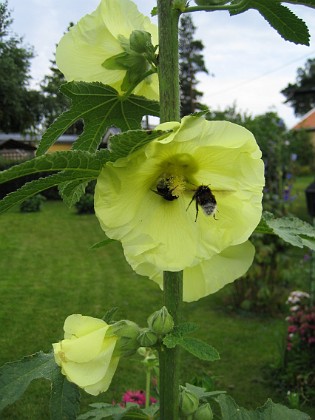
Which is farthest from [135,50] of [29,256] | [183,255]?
[29,256]

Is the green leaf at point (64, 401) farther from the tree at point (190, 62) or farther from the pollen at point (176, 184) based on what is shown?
the tree at point (190, 62)

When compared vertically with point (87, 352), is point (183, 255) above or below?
above

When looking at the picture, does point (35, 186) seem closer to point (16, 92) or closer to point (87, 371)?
point (87, 371)

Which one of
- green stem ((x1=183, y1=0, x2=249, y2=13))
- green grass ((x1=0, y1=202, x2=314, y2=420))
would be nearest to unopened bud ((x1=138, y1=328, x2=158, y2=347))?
green stem ((x1=183, y1=0, x2=249, y2=13))

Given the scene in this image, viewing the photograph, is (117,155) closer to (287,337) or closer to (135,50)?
(135,50)

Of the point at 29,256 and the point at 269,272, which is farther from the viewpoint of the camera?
the point at 29,256

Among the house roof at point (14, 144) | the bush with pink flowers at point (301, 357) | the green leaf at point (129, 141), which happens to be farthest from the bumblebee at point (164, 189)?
the house roof at point (14, 144)
